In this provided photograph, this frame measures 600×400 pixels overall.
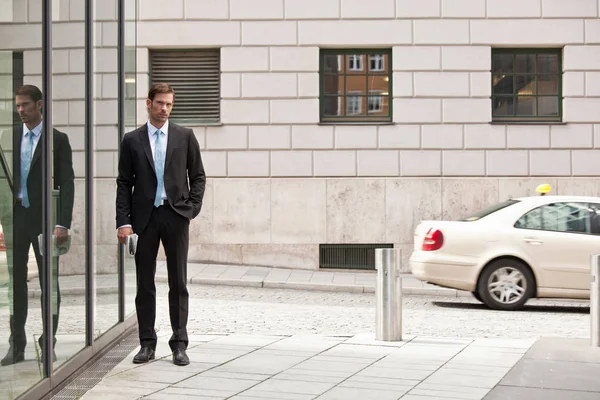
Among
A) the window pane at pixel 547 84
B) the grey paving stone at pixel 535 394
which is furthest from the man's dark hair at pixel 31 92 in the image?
the window pane at pixel 547 84

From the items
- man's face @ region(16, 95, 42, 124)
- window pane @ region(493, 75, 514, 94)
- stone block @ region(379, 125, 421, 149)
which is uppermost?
window pane @ region(493, 75, 514, 94)

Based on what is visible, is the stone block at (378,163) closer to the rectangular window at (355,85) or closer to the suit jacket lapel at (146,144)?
the rectangular window at (355,85)

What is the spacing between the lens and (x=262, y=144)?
61.0ft

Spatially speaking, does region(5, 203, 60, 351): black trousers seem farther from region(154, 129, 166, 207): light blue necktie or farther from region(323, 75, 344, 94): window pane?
region(323, 75, 344, 94): window pane

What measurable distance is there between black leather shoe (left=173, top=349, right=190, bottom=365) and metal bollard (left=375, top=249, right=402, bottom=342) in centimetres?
210

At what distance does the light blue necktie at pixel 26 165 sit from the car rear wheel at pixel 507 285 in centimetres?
809

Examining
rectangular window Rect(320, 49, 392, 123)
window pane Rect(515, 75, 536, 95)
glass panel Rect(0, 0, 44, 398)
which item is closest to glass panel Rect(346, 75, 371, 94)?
rectangular window Rect(320, 49, 392, 123)

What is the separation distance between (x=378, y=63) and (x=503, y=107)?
2280 mm

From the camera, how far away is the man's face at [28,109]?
5.73 metres

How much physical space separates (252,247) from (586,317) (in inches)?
289

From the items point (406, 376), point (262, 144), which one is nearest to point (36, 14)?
point (406, 376)

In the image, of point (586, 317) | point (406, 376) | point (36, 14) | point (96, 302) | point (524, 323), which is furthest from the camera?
point (586, 317)

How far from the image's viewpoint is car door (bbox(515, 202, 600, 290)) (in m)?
13.0

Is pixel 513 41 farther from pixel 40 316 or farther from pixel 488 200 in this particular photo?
pixel 40 316
